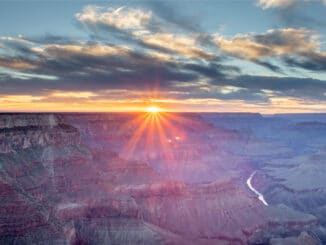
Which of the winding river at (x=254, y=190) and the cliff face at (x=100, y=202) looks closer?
the cliff face at (x=100, y=202)

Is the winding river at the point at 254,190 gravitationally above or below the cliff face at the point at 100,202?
below

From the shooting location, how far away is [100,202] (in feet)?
255

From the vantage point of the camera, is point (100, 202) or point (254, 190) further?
point (254, 190)

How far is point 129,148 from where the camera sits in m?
140

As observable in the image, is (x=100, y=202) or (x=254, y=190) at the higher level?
(x=100, y=202)

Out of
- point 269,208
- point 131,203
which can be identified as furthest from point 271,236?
point 131,203

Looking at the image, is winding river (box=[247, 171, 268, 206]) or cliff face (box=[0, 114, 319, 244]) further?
winding river (box=[247, 171, 268, 206])

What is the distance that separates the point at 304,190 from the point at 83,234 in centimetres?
8206

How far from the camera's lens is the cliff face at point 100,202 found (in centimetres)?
6084

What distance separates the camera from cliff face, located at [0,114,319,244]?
200 feet

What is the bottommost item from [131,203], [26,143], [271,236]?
[271,236]

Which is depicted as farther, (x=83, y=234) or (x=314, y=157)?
(x=314, y=157)

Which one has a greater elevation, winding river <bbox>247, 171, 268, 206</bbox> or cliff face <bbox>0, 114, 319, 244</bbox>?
cliff face <bbox>0, 114, 319, 244</bbox>

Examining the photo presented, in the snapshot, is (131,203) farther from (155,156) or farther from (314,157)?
(314,157)
